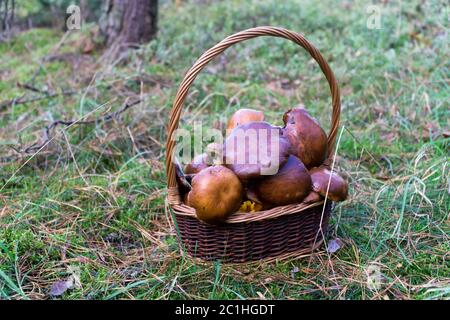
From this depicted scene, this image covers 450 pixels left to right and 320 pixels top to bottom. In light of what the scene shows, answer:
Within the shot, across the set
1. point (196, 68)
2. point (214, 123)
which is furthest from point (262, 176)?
point (214, 123)

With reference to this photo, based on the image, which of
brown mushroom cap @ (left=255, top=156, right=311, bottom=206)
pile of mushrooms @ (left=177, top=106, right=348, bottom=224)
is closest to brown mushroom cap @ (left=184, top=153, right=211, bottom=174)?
pile of mushrooms @ (left=177, top=106, right=348, bottom=224)

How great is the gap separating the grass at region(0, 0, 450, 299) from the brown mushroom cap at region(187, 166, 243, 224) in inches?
8.4

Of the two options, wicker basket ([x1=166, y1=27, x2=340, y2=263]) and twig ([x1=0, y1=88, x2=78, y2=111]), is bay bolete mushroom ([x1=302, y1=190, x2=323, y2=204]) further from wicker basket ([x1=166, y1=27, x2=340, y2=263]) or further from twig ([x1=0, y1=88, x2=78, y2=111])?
twig ([x1=0, y1=88, x2=78, y2=111])

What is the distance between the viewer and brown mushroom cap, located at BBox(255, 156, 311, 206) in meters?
1.91

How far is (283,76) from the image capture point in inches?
169

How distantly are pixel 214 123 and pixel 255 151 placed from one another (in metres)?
1.44

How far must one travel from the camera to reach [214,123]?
10.9 ft

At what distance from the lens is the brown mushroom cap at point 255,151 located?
1.91 meters

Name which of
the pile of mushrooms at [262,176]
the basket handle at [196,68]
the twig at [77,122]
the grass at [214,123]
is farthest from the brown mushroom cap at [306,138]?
the twig at [77,122]

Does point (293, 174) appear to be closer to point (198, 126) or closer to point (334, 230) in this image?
point (334, 230)

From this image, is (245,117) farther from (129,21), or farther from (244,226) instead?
(129,21)

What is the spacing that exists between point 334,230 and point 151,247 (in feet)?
2.61

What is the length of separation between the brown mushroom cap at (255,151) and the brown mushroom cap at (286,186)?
0.03m
